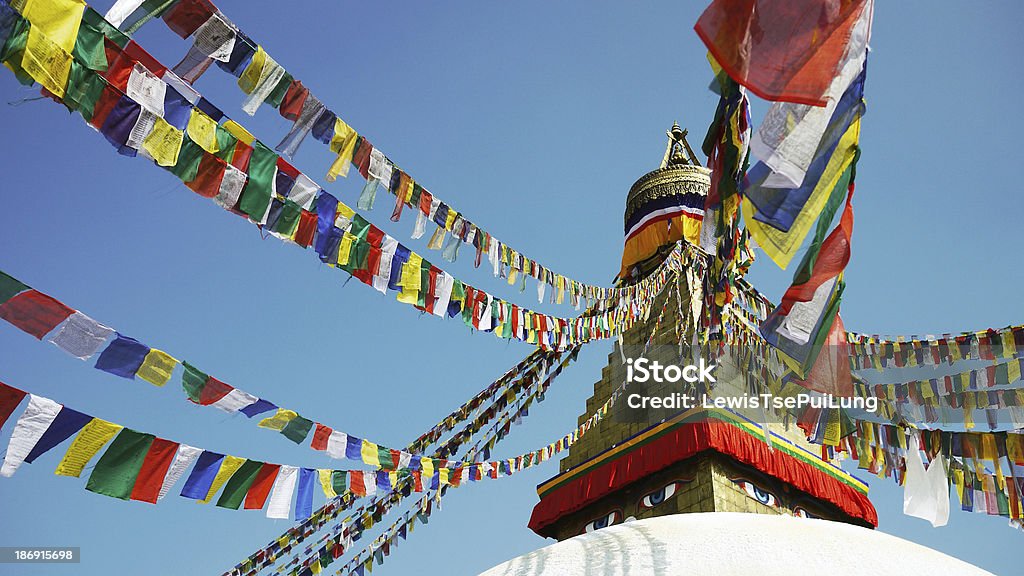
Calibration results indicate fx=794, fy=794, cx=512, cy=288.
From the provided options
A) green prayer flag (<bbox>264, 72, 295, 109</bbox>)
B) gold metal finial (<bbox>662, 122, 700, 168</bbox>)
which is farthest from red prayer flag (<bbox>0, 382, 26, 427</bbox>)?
gold metal finial (<bbox>662, 122, 700, 168</bbox>)

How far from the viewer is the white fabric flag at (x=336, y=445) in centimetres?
584

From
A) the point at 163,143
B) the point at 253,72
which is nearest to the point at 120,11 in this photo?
the point at 163,143

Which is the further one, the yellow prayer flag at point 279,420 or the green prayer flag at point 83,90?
the yellow prayer flag at point 279,420

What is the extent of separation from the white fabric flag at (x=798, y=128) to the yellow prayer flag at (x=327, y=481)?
365 cm

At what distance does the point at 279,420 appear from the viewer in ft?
18.2

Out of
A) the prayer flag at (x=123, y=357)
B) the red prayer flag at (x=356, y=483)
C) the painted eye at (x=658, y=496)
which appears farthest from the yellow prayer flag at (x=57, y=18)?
the painted eye at (x=658, y=496)

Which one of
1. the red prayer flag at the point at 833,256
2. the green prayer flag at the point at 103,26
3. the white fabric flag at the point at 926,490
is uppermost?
the green prayer flag at the point at 103,26

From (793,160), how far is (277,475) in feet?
12.6

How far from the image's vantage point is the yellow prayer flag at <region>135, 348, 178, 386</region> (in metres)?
Result: 4.76

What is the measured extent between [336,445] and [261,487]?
27.5 inches

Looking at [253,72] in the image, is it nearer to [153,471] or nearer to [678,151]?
[153,471]

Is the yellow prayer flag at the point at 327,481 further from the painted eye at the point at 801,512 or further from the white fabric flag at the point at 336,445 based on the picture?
the painted eye at the point at 801,512

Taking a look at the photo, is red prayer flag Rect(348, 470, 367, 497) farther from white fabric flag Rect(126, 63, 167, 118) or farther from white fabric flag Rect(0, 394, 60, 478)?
white fabric flag Rect(126, 63, 167, 118)

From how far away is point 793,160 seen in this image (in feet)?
12.3
